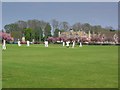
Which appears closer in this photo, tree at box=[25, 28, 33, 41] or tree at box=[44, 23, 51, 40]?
tree at box=[25, 28, 33, 41]

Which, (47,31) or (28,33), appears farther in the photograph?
(47,31)

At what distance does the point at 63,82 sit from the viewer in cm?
975

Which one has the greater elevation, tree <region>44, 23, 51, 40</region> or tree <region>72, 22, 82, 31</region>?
tree <region>72, 22, 82, 31</region>

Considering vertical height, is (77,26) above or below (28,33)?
above

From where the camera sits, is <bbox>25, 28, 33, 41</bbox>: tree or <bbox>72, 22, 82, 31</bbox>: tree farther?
<bbox>72, 22, 82, 31</bbox>: tree

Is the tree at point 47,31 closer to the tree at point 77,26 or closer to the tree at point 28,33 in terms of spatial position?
the tree at point 28,33

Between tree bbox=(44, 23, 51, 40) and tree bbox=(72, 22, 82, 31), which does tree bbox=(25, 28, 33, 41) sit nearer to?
tree bbox=(44, 23, 51, 40)

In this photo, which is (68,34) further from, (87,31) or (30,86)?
(30,86)

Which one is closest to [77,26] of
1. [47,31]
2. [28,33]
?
[47,31]

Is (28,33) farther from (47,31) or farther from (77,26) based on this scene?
(77,26)

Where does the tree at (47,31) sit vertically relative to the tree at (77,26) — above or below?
below

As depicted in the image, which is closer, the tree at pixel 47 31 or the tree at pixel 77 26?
the tree at pixel 47 31

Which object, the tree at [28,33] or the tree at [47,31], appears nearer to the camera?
the tree at [28,33]

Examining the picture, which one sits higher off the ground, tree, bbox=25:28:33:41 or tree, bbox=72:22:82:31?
tree, bbox=72:22:82:31
